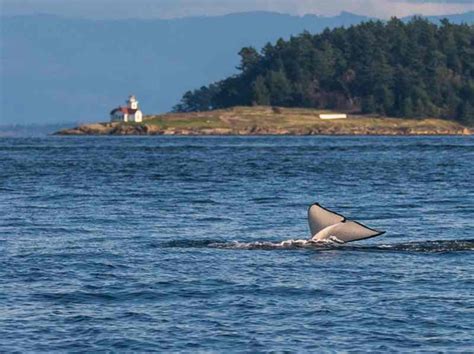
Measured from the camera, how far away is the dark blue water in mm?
28312

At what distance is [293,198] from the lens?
226 ft

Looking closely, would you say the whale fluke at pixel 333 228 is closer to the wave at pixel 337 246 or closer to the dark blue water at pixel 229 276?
the wave at pixel 337 246

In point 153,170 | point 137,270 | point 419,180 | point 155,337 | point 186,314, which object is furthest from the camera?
point 153,170

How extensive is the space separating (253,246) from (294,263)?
4.26 meters

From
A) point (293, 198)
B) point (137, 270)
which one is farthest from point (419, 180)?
point (137, 270)

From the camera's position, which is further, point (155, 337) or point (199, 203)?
point (199, 203)

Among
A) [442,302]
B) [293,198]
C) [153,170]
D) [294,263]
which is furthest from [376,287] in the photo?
[153,170]

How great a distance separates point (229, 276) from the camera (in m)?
35.8

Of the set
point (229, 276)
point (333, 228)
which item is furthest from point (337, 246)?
point (229, 276)

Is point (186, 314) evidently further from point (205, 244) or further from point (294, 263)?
point (205, 244)

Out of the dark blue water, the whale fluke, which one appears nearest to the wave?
the dark blue water

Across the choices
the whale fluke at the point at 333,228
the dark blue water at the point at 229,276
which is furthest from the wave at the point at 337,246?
the whale fluke at the point at 333,228

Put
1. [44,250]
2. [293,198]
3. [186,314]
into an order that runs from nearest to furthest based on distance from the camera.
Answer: [186,314], [44,250], [293,198]

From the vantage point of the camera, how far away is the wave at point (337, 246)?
41.7 meters
